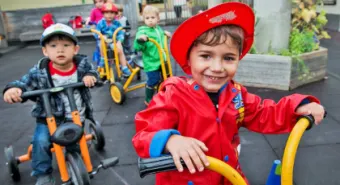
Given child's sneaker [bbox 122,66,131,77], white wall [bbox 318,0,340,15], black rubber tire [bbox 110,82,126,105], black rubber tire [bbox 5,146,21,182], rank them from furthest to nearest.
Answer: white wall [bbox 318,0,340,15] → child's sneaker [bbox 122,66,131,77] → black rubber tire [bbox 110,82,126,105] → black rubber tire [bbox 5,146,21,182]

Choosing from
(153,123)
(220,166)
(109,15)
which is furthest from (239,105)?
(109,15)

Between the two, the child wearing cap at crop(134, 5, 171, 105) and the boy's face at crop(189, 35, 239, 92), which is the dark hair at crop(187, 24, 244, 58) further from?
the child wearing cap at crop(134, 5, 171, 105)

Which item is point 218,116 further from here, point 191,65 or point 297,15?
point 297,15

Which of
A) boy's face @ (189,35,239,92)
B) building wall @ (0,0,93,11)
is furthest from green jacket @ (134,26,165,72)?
building wall @ (0,0,93,11)

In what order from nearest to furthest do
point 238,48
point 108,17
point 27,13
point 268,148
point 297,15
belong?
1. point 238,48
2. point 268,148
3. point 297,15
4. point 108,17
5. point 27,13

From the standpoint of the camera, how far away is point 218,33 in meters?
1.49

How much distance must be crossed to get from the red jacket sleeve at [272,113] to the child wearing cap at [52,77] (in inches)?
59.4

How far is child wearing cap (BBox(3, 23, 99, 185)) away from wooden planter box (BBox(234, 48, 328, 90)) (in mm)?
3224

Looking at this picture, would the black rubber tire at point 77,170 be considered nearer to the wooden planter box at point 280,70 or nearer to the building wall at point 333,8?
the wooden planter box at point 280,70

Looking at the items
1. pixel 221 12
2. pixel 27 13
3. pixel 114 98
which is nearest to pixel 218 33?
pixel 221 12

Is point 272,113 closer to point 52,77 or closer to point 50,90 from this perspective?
point 50,90

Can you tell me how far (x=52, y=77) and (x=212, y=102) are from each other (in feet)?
5.88

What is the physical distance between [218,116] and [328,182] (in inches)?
72.7

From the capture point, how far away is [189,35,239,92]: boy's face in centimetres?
149
